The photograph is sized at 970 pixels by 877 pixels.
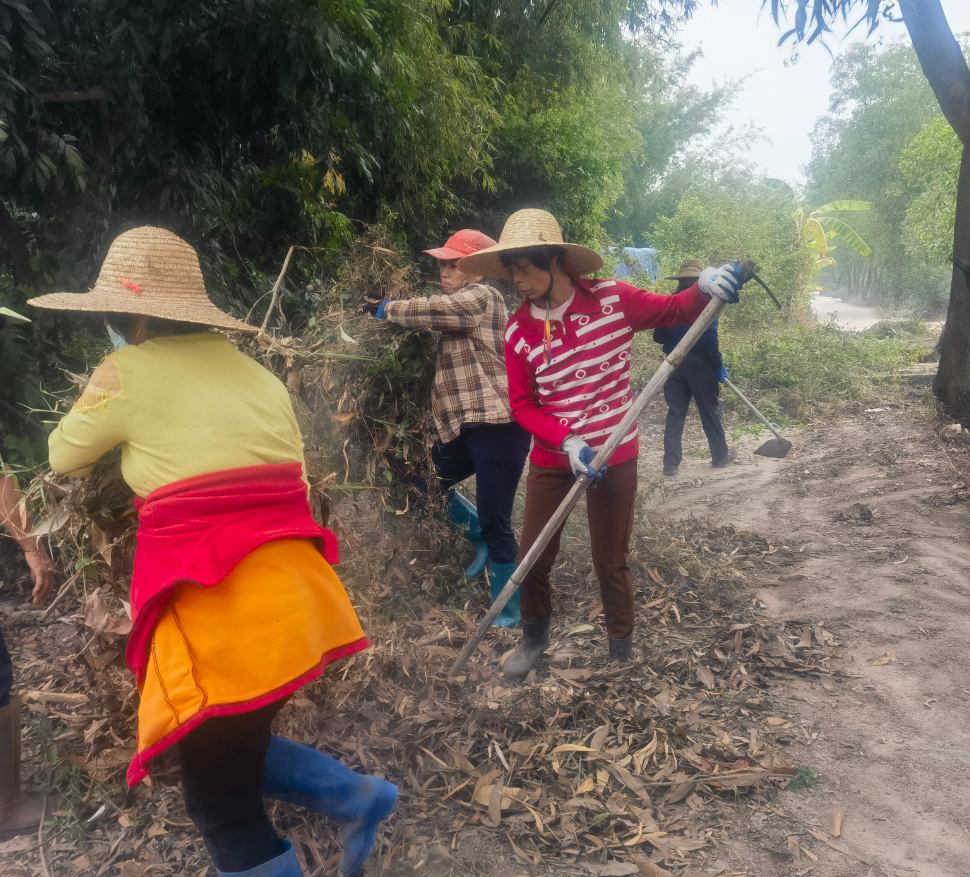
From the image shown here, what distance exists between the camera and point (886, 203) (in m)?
32.5

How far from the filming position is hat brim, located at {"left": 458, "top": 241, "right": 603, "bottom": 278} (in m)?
2.88

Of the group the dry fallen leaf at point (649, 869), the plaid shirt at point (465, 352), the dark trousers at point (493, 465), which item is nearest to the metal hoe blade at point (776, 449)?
the dark trousers at point (493, 465)

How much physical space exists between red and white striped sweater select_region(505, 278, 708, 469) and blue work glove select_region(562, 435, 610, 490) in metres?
0.08

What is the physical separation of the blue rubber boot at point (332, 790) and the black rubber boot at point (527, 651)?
4.31ft

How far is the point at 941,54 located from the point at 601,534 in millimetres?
6540

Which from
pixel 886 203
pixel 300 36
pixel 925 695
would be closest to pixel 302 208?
pixel 300 36

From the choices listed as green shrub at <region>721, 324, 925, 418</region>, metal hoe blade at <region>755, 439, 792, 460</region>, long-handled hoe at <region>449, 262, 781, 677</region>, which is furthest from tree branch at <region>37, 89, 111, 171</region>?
green shrub at <region>721, 324, 925, 418</region>

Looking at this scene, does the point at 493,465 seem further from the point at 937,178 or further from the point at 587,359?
the point at 937,178

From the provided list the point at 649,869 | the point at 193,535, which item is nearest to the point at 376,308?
the point at 193,535

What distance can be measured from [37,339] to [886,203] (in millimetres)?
36159

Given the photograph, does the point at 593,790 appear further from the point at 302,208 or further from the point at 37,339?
the point at 302,208

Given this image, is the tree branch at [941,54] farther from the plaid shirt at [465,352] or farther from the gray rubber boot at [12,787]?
the gray rubber boot at [12,787]

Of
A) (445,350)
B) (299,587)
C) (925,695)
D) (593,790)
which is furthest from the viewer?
(445,350)

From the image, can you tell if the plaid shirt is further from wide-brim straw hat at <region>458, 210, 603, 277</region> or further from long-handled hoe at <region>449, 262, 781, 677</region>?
long-handled hoe at <region>449, 262, 781, 677</region>
